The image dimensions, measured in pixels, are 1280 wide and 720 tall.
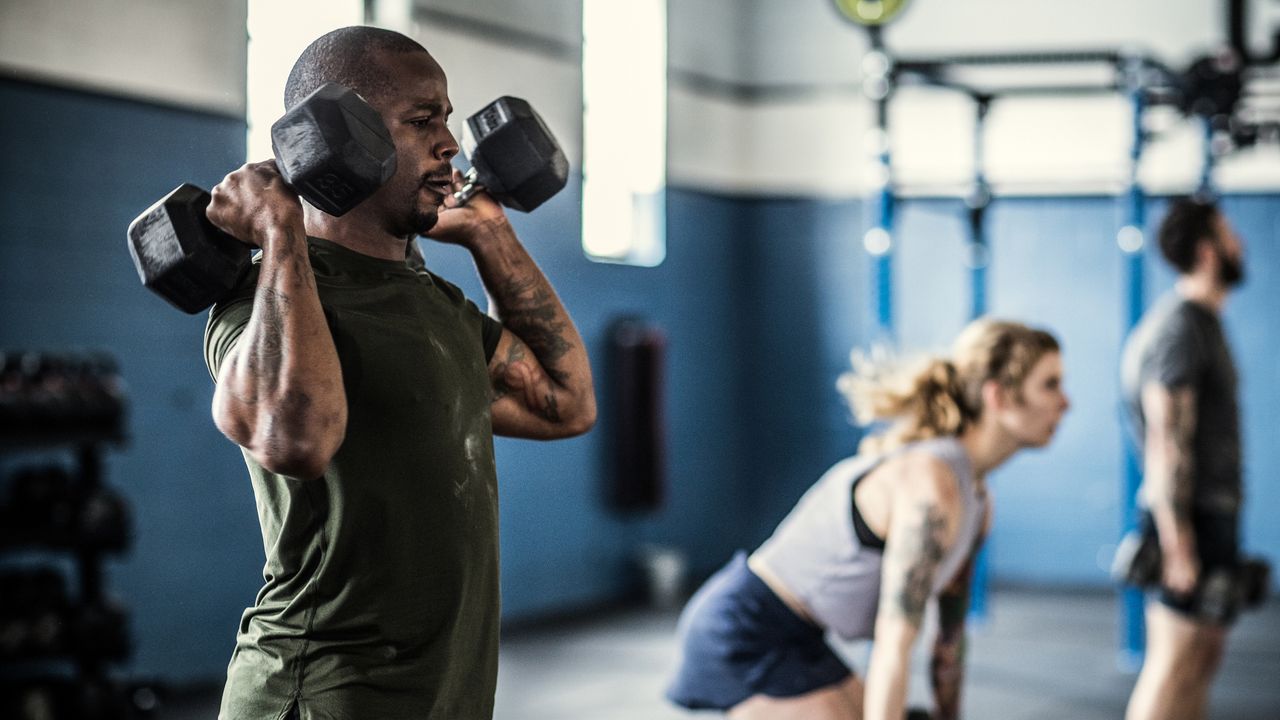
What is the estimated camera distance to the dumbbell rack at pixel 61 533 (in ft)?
12.3

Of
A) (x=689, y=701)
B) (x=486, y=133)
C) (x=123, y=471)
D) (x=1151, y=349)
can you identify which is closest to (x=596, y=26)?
(x=123, y=471)

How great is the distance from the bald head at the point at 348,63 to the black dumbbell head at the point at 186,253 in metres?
0.15

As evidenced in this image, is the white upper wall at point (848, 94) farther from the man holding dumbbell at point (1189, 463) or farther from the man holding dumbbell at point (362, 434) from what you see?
the man holding dumbbell at point (362, 434)

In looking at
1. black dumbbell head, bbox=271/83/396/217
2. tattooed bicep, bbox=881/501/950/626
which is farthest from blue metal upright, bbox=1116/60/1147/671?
black dumbbell head, bbox=271/83/396/217

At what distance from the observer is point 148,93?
4.64 meters

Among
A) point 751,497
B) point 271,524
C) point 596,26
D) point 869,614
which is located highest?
point 596,26

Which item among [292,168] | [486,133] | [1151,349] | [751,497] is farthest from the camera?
[751,497]

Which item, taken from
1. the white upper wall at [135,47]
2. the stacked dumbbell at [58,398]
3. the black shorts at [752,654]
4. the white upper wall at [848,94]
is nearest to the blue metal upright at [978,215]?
the white upper wall at [848,94]

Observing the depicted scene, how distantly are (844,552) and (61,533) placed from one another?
7.90ft

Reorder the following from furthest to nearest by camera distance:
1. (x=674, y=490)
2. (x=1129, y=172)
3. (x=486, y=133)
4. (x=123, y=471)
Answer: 1. (x=674, y=490)
2. (x=1129, y=172)
3. (x=123, y=471)
4. (x=486, y=133)

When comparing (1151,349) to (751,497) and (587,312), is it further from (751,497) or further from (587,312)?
(751,497)

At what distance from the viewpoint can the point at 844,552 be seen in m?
2.42

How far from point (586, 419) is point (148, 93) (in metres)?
3.42

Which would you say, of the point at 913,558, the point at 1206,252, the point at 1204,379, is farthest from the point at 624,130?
the point at 913,558
